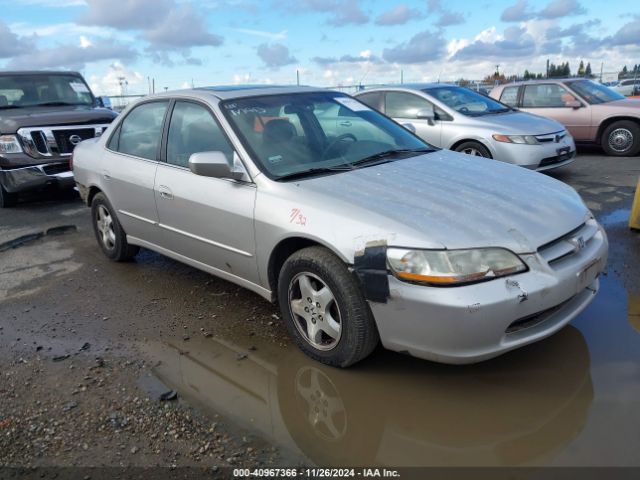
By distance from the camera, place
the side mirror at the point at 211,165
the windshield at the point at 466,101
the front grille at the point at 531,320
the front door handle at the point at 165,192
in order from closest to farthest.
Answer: the front grille at the point at 531,320
the side mirror at the point at 211,165
the front door handle at the point at 165,192
the windshield at the point at 466,101

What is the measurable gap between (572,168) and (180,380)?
807cm

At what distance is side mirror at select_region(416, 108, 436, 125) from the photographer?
26.5ft

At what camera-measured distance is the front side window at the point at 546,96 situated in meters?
10.7

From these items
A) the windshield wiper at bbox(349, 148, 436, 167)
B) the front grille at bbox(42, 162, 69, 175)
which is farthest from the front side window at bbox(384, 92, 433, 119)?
the front grille at bbox(42, 162, 69, 175)

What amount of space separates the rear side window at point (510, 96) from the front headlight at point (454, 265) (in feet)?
30.9

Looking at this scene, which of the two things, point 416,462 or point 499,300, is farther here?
point 499,300

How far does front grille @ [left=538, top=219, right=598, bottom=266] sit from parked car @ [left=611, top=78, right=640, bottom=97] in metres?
Answer: 23.0

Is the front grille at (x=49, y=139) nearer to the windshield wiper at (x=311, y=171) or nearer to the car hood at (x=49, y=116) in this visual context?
the car hood at (x=49, y=116)

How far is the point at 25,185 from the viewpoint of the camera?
7.96 meters

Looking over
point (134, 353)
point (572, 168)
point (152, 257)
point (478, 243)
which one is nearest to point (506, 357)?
point (478, 243)

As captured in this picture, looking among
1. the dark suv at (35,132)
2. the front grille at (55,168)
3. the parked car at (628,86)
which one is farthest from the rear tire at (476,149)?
the parked car at (628,86)

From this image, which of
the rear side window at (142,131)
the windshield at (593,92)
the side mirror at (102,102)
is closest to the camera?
the rear side window at (142,131)

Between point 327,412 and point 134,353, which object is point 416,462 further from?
point 134,353

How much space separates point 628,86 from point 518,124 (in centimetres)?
2058
